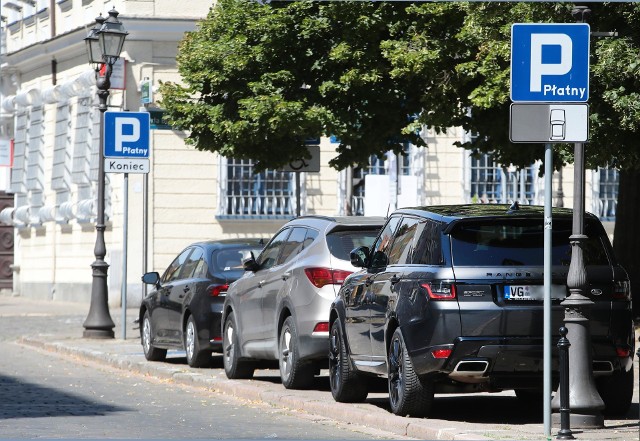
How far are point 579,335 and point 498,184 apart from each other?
86.4ft

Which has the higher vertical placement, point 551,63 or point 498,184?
point 551,63

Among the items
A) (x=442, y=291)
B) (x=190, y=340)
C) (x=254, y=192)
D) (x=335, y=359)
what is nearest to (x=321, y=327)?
(x=335, y=359)

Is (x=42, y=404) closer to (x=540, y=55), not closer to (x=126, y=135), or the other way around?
(x=540, y=55)

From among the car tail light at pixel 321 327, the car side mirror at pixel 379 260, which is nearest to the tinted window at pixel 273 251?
the car tail light at pixel 321 327

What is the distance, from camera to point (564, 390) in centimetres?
1077

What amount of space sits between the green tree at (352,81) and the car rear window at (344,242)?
19.1ft

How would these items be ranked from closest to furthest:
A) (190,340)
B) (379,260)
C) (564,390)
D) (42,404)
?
1. (564,390)
2. (379,260)
3. (42,404)
4. (190,340)

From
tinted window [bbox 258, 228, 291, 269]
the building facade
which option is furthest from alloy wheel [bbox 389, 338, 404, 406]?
the building facade

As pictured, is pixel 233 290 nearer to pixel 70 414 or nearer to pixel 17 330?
pixel 70 414

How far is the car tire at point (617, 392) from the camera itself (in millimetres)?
12375

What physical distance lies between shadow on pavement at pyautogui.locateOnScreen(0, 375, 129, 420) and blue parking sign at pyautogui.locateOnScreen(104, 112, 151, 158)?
6.95 meters

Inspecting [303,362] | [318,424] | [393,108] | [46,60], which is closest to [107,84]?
[393,108]

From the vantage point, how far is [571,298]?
11.4 m

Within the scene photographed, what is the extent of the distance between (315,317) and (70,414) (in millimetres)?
2416
